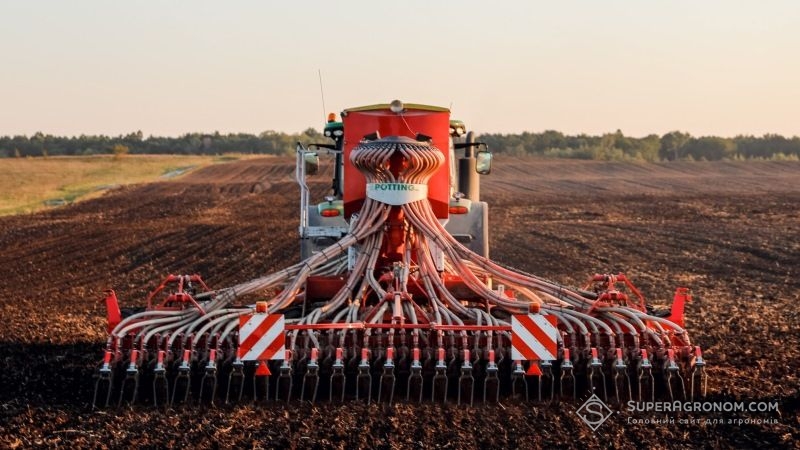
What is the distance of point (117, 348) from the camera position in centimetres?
802

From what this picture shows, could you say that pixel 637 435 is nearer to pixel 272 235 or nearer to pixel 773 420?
pixel 773 420

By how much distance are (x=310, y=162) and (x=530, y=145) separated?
80166 mm

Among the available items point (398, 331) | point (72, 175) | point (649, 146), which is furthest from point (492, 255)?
point (649, 146)

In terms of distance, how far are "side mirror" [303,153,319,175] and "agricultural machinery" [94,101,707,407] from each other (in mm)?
679

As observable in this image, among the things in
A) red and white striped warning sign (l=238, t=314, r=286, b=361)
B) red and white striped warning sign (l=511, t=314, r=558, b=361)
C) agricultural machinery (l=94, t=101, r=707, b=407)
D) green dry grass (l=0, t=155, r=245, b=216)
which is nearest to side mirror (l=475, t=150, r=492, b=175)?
agricultural machinery (l=94, t=101, r=707, b=407)

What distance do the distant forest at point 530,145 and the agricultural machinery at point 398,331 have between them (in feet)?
217

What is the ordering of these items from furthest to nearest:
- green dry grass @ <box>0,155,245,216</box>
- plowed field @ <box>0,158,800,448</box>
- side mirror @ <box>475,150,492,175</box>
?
1. green dry grass @ <box>0,155,245,216</box>
2. side mirror @ <box>475,150,492,175</box>
3. plowed field @ <box>0,158,800,448</box>

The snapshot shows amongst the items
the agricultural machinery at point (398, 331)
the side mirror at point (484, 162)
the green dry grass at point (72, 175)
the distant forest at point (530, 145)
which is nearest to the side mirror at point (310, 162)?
the agricultural machinery at point (398, 331)

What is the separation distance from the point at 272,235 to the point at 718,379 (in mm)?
Answer: 15955

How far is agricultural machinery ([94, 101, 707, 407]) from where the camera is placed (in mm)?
7820

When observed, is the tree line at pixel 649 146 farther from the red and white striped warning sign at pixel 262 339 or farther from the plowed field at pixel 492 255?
the red and white striped warning sign at pixel 262 339

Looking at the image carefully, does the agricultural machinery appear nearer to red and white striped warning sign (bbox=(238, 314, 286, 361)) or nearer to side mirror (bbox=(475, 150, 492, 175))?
red and white striped warning sign (bbox=(238, 314, 286, 361))

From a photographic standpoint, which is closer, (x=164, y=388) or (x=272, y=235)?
(x=164, y=388)

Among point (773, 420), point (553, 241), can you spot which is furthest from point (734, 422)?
A: point (553, 241)
